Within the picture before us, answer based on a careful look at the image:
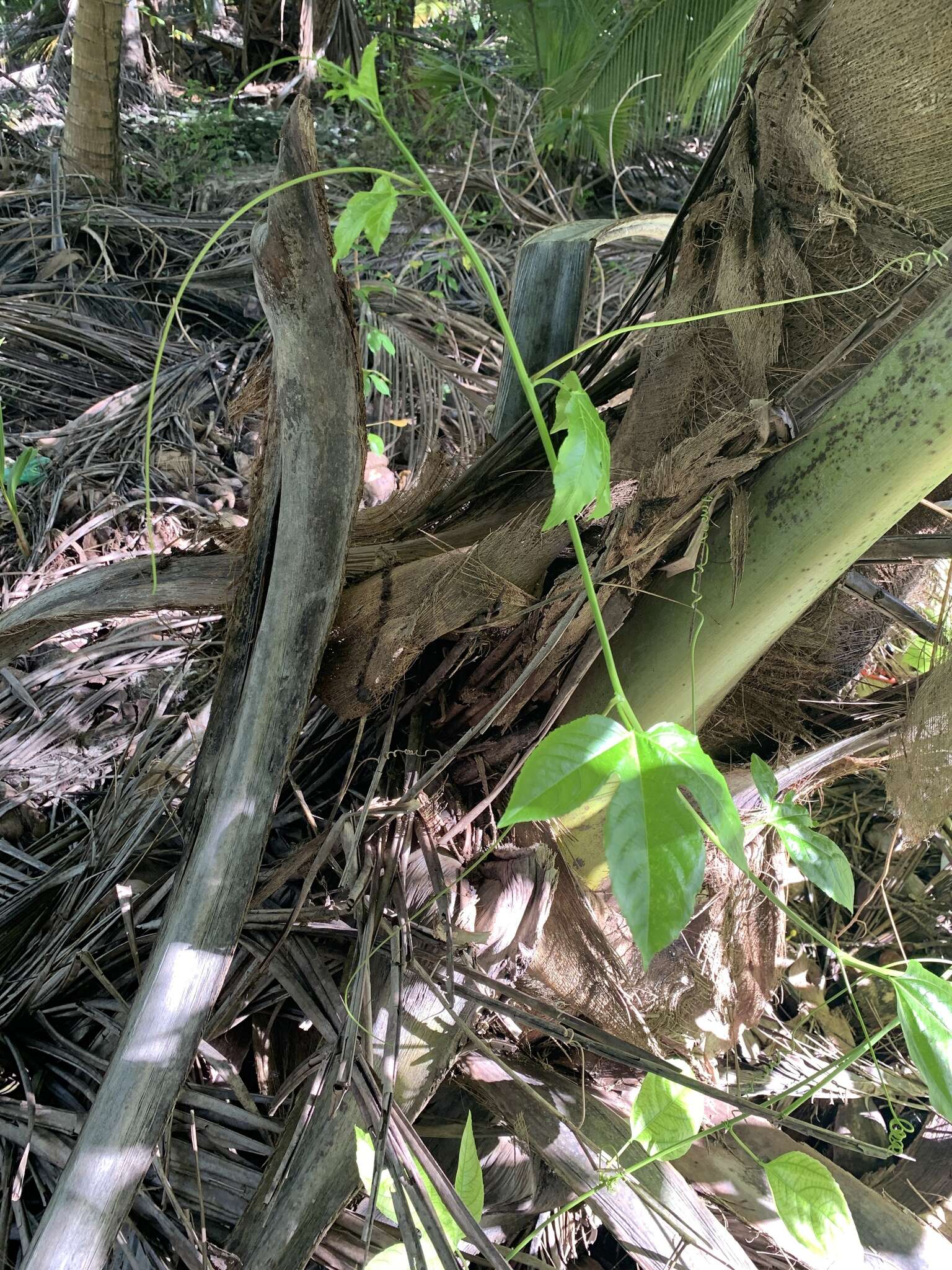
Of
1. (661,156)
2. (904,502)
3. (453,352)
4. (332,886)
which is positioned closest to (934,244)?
(904,502)

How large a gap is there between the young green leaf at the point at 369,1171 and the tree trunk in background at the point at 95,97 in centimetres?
264

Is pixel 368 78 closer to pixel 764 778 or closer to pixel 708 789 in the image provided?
pixel 708 789

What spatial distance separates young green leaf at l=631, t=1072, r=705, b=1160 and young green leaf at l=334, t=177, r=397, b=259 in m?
0.61

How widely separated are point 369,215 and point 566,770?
1.05 ft

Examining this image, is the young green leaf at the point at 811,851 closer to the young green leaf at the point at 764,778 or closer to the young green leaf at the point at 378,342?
the young green leaf at the point at 764,778

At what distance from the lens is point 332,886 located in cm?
77

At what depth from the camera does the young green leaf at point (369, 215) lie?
44 cm

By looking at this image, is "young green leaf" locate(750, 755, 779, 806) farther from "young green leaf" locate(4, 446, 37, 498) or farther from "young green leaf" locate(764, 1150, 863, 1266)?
"young green leaf" locate(4, 446, 37, 498)

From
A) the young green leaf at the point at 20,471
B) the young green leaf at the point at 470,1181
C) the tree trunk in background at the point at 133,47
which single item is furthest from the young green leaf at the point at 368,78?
the tree trunk in background at the point at 133,47

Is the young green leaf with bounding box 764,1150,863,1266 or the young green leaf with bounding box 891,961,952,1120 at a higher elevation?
the young green leaf with bounding box 891,961,952,1120

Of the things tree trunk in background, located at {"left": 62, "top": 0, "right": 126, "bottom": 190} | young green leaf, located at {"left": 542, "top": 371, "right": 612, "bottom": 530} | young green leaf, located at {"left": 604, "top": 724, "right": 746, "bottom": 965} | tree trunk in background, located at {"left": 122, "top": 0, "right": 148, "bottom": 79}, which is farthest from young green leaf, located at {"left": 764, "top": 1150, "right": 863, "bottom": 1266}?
tree trunk in background, located at {"left": 122, "top": 0, "right": 148, "bottom": 79}

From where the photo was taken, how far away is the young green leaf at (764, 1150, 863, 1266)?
1.74 ft

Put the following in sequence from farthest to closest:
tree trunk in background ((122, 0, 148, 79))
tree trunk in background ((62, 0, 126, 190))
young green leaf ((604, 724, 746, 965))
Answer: tree trunk in background ((122, 0, 148, 79))
tree trunk in background ((62, 0, 126, 190))
young green leaf ((604, 724, 746, 965))

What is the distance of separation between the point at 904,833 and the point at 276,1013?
2.10 feet
